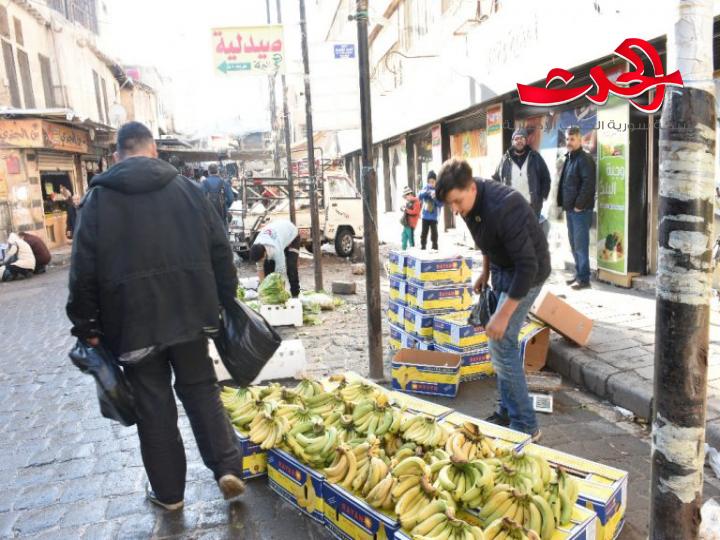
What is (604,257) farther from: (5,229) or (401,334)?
(5,229)

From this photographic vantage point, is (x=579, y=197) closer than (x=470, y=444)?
No

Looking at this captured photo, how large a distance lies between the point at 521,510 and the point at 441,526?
1.19 ft

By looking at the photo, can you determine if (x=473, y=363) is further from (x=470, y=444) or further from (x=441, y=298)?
(x=470, y=444)

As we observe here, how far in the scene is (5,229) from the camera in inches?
623

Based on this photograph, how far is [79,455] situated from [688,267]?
4.02 metres

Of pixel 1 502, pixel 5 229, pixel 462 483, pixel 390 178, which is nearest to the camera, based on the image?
pixel 462 483

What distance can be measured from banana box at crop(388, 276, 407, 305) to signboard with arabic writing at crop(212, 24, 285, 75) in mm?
4662

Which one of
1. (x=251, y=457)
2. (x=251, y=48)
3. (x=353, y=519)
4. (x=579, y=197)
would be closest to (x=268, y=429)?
(x=251, y=457)

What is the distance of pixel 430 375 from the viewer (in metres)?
4.96

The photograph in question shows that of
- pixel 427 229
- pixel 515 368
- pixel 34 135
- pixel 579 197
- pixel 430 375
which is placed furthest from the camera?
pixel 34 135

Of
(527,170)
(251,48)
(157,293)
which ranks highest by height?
(251,48)

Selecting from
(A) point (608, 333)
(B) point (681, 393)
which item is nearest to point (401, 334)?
(A) point (608, 333)

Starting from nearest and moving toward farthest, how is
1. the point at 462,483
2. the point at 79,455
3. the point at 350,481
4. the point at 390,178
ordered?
the point at 462,483, the point at 350,481, the point at 79,455, the point at 390,178

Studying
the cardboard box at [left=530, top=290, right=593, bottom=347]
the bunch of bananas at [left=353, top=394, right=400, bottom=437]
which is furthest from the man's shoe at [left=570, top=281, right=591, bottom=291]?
the bunch of bananas at [left=353, top=394, right=400, bottom=437]
